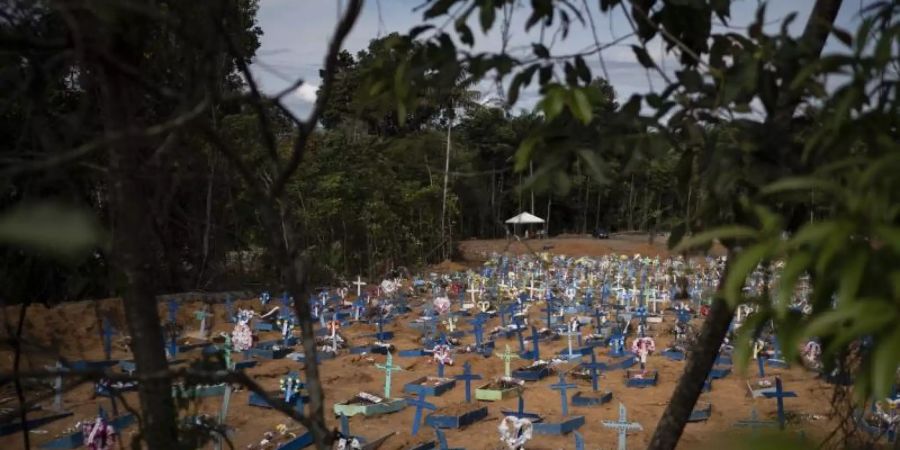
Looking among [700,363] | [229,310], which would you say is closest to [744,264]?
[700,363]

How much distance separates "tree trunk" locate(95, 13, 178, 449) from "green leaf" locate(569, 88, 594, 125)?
2.19 feet

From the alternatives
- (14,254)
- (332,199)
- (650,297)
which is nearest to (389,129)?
(14,254)

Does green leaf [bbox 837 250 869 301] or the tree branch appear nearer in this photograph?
green leaf [bbox 837 250 869 301]

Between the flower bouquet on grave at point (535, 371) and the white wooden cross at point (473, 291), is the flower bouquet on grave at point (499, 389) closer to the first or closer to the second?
the flower bouquet on grave at point (535, 371)

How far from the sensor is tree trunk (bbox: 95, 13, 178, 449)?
1.21 m

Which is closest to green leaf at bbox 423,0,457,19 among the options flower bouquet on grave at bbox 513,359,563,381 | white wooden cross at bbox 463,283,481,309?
flower bouquet on grave at bbox 513,359,563,381

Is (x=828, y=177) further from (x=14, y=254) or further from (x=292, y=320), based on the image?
(x=292, y=320)

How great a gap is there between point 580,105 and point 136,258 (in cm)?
73

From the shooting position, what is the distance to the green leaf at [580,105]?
1.15 meters

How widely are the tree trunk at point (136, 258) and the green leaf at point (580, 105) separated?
67cm

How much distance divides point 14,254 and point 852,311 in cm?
187

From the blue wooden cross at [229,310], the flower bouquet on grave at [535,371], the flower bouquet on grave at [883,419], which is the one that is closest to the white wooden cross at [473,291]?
the blue wooden cross at [229,310]

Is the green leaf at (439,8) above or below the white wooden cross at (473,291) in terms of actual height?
above

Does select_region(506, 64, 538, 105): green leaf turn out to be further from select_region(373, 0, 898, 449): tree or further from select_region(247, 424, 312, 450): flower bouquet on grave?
select_region(247, 424, 312, 450): flower bouquet on grave
